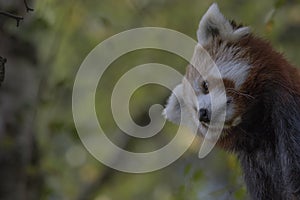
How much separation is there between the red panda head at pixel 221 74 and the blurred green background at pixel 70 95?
0.28 metres

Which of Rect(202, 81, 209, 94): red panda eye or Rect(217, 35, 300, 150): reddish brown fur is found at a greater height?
Rect(217, 35, 300, 150): reddish brown fur

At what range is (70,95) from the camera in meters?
5.62

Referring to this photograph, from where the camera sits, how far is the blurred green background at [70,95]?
4.39 metres

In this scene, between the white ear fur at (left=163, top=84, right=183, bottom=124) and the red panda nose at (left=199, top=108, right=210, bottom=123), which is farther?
the white ear fur at (left=163, top=84, right=183, bottom=124)

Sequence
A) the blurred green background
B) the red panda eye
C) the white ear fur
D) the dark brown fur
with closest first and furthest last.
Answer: the dark brown fur
the red panda eye
the white ear fur
the blurred green background

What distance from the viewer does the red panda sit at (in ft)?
10.2

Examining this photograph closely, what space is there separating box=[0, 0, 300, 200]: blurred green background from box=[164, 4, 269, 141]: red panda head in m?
0.28

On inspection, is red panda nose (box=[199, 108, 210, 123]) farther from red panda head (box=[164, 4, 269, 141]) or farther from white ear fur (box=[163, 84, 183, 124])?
white ear fur (box=[163, 84, 183, 124])

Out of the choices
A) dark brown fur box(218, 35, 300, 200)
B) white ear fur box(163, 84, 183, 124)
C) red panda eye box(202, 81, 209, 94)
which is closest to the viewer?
dark brown fur box(218, 35, 300, 200)

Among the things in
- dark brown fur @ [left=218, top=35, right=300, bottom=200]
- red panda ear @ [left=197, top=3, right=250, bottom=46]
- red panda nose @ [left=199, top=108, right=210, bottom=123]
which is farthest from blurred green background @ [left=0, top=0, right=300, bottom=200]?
red panda nose @ [left=199, top=108, right=210, bottom=123]

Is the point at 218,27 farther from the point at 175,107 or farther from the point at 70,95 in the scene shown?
the point at 70,95

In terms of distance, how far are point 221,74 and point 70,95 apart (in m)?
2.56

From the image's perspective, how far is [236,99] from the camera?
10.3 feet

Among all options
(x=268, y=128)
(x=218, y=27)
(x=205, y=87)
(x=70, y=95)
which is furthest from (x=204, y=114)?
(x=70, y=95)
